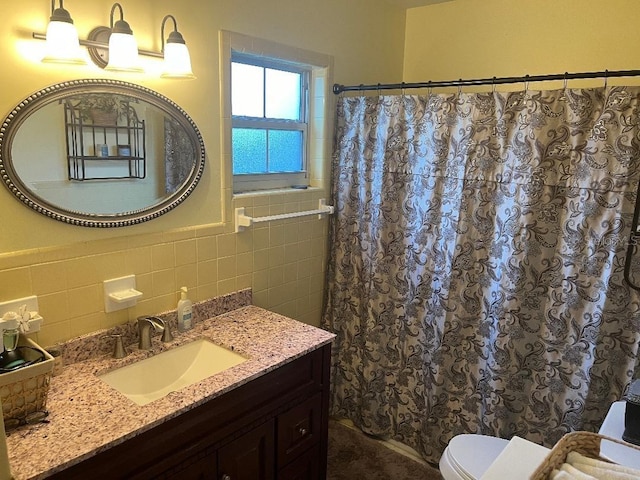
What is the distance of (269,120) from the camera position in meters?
2.33

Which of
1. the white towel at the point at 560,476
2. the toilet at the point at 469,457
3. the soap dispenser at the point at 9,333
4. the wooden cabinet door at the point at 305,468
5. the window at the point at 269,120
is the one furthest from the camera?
→ the window at the point at 269,120

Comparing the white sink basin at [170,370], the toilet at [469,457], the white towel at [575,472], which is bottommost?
the toilet at [469,457]

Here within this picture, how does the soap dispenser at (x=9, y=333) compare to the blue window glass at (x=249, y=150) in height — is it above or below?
below

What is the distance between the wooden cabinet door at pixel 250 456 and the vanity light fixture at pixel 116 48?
1.27 meters

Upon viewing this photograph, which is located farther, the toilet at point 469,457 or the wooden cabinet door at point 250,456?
the toilet at point 469,457

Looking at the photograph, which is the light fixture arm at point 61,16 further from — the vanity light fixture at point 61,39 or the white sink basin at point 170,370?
the white sink basin at point 170,370

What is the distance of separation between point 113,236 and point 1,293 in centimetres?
38

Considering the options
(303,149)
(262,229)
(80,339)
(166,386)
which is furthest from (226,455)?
(303,149)

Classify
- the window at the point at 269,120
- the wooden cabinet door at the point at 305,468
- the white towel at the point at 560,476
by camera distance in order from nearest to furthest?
the white towel at the point at 560,476 < the wooden cabinet door at the point at 305,468 < the window at the point at 269,120

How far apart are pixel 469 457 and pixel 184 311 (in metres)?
1.22

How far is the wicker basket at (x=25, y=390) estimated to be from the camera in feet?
4.17

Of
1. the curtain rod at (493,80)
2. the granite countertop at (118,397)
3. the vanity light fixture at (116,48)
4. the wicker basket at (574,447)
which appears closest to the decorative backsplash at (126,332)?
the granite countertop at (118,397)

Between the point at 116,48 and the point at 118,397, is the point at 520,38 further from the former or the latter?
the point at 118,397

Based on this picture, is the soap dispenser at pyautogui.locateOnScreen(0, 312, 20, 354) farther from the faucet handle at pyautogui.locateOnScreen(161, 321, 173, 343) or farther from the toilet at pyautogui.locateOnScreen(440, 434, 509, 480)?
the toilet at pyautogui.locateOnScreen(440, 434, 509, 480)
